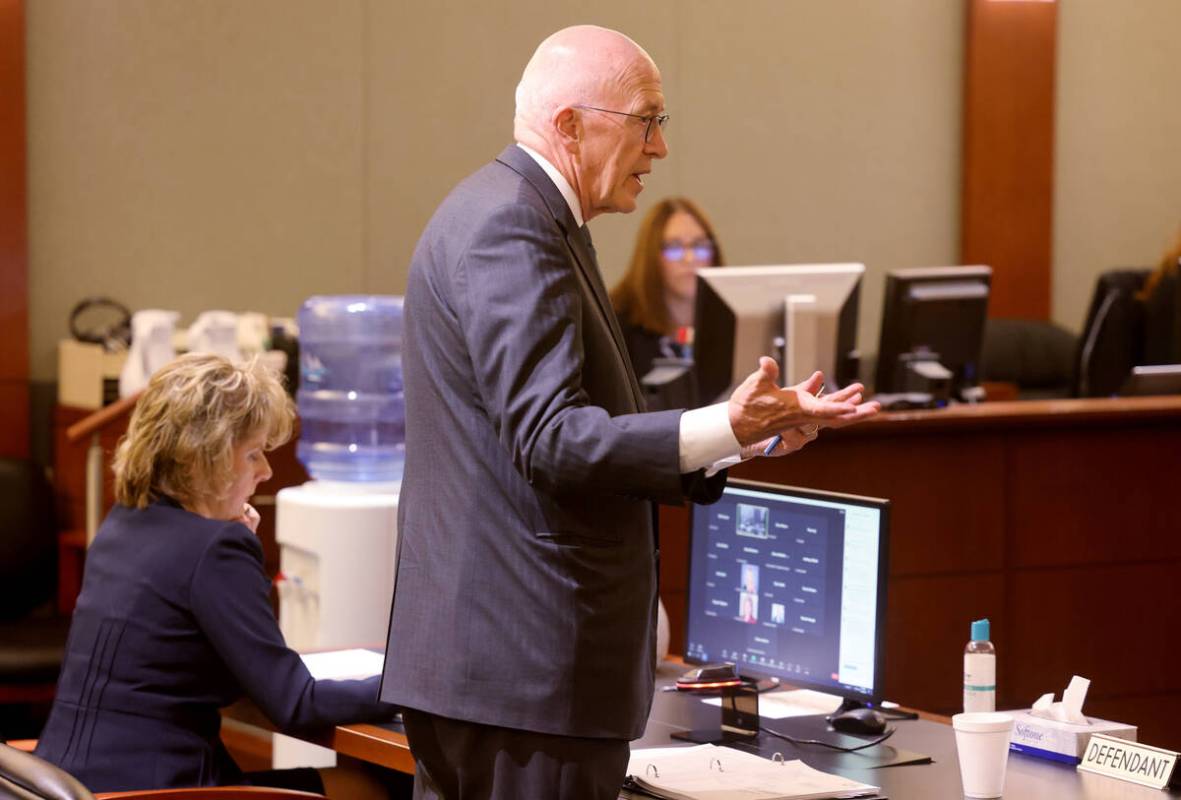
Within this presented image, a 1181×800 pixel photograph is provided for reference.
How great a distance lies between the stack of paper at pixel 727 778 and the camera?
209 centimetres

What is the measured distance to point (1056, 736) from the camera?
2.26 m

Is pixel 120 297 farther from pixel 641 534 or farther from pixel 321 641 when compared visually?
pixel 641 534

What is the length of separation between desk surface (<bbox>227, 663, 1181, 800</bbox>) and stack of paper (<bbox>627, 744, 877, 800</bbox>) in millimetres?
80

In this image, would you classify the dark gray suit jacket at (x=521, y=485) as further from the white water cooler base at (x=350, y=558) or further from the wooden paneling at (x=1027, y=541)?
the wooden paneling at (x=1027, y=541)

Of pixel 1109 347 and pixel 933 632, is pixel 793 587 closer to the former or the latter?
pixel 933 632

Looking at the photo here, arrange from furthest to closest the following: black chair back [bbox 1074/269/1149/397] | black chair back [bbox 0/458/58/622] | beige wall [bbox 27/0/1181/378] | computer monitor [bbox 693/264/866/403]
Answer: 1. beige wall [bbox 27/0/1181/378]
2. black chair back [bbox 1074/269/1149/397]
3. black chair back [bbox 0/458/58/622]
4. computer monitor [bbox 693/264/866/403]

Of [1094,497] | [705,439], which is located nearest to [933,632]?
[1094,497]

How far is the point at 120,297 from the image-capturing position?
6.05 m

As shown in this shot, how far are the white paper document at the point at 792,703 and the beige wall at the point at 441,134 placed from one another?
3.85 metres

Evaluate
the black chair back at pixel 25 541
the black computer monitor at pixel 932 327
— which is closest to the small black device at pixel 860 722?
the black computer monitor at pixel 932 327

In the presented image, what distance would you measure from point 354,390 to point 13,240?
2.22 m

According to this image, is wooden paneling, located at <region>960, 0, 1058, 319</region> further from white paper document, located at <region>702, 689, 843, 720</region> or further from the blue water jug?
white paper document, located at <region>702, 689, 843, 720</region>

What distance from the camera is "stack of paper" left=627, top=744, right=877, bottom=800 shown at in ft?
6.86

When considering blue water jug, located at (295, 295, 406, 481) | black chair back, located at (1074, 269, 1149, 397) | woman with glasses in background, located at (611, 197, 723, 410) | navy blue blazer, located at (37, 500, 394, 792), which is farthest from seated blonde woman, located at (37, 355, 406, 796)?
black chair back, located at (1074, 269, 1149, 397)
